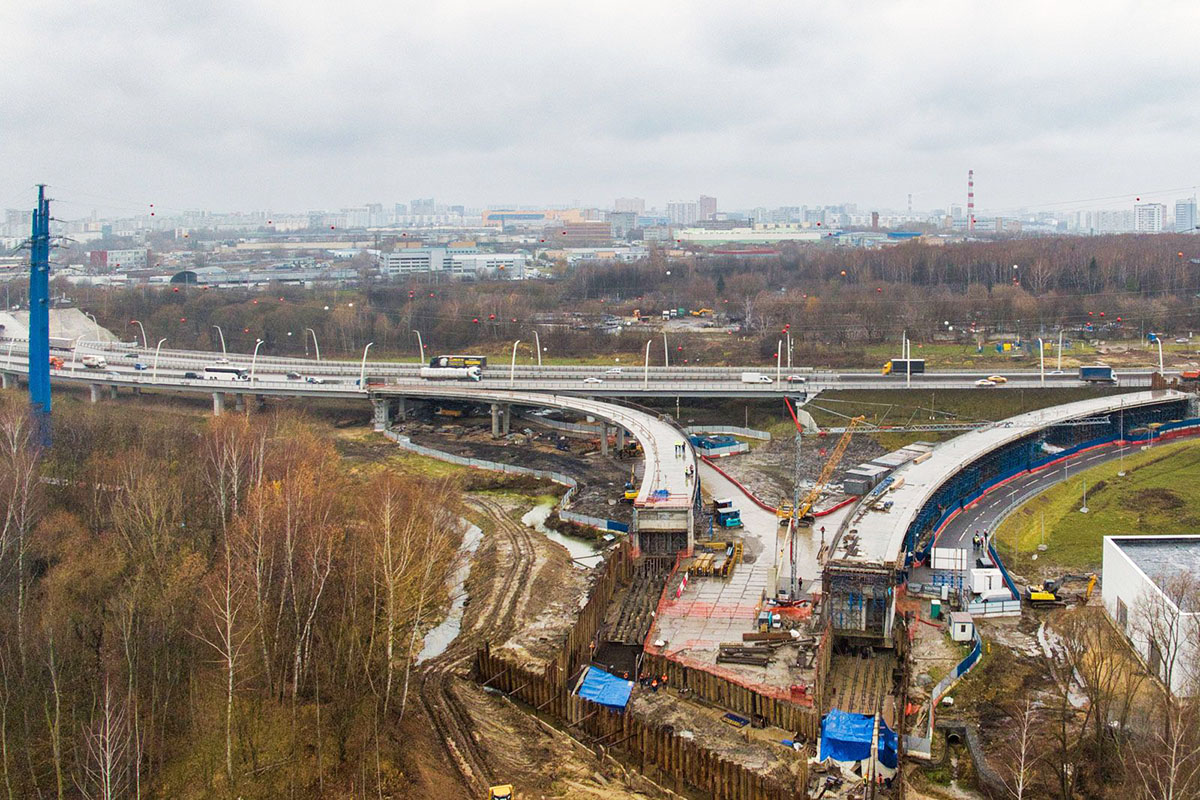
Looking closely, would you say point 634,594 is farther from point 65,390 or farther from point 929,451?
point 65,390

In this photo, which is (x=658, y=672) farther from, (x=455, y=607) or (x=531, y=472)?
(x=531, y=472)

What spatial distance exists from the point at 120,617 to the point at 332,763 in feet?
19.8

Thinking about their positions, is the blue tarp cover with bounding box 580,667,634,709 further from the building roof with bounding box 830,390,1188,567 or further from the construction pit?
the building roof with bounding box 830,390,1188,567

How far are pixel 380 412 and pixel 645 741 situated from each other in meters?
39.3

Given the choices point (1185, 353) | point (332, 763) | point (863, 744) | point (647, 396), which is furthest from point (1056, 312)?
point (332, 763)

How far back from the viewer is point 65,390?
72.6 metres

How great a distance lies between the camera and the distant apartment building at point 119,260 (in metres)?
169

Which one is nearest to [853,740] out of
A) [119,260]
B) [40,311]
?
[40,311]

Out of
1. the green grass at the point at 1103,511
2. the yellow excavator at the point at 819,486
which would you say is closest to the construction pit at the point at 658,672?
the yellow excavator at the point at 819,486

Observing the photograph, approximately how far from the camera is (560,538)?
41.1 m

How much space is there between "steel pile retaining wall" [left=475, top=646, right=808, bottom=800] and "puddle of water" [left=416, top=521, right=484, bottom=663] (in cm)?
211

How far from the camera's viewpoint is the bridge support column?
6131 centimetres

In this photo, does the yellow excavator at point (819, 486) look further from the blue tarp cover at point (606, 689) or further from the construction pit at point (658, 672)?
the blue tarp cover at point (606, 689)

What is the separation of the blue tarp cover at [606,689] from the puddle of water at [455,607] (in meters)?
4.90
